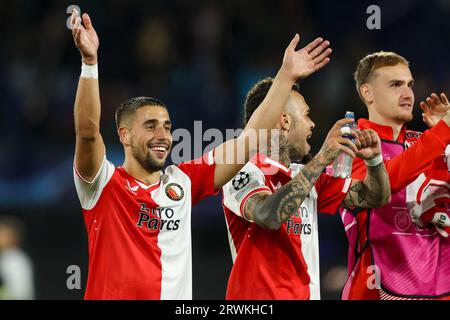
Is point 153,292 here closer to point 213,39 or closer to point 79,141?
point 79,141

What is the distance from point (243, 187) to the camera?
457 centimetres

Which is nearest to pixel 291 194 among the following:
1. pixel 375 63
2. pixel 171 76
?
pixel 375 63

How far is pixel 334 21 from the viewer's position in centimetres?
1126

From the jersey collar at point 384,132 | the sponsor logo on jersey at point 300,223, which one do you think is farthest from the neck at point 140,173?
the jersey collar at point 384,132

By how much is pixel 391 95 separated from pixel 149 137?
1767mm

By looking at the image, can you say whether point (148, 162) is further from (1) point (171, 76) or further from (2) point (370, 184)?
(1) point (171, 76)

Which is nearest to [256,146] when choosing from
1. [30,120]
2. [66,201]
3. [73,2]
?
[66,201]

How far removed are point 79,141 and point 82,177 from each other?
23 centimetres

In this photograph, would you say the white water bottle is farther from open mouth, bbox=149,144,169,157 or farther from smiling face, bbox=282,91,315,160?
open mouth, bbox=149,144,169,157

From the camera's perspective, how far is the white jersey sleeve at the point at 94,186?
167 inches

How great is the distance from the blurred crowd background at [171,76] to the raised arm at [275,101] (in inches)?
137

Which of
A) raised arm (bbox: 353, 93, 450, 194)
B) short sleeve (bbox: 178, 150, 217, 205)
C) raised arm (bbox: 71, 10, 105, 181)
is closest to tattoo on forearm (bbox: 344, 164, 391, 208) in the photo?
raised arm (bbox: 353, 93, 450, 194)

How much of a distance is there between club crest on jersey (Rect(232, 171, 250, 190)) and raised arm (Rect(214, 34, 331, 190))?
2.6 inches

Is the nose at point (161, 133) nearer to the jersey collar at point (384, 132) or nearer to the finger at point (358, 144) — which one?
the finger at point (358, 144)
